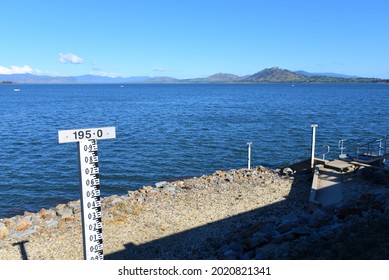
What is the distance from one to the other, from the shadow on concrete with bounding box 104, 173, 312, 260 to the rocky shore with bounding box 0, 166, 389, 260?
0.08 ft

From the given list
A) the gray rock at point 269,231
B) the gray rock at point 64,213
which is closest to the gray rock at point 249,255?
the gray rock at point 269,231

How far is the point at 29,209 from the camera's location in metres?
16.0

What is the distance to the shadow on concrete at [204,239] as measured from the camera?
29.1 ft

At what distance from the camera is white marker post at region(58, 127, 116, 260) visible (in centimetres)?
493

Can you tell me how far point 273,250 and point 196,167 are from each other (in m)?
16.1

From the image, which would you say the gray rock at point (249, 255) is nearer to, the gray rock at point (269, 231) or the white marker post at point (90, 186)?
the gray rock at point (269, 231)

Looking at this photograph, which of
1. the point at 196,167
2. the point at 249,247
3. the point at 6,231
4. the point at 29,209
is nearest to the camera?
the point at 249,247

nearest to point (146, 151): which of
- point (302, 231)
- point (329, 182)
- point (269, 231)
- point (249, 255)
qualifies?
point (329, 182)

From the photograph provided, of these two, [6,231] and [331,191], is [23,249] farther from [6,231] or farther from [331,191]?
[331,191]

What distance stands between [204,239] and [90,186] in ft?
17.8

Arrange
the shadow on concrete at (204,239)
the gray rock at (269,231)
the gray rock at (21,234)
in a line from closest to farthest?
the gray rock at (269,231) → the shadow on concrete at (204,239) → the gray rock at (21,234)

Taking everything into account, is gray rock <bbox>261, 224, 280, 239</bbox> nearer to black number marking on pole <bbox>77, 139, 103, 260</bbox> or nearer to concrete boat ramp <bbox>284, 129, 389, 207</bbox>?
concrete boat ramp <bbox>284, 129, 389, 207</bbox>

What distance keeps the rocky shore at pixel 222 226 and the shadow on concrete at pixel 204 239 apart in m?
0.03

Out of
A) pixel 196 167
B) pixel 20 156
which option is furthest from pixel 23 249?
pixel 20 156
